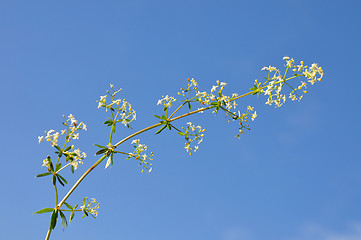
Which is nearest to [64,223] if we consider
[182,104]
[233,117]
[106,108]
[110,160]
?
[110,160]

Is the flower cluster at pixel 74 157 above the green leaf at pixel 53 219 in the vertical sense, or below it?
above

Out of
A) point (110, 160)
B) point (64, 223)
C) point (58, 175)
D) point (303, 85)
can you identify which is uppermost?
point (303, 85)

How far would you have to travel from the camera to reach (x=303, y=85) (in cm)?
454

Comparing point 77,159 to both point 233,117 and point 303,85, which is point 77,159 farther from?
point 303,85

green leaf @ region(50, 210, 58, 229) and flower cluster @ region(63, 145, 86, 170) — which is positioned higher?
flower cluster @ region(63, 145, 86, 170)

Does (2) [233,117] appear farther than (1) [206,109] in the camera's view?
Yes

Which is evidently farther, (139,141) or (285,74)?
(139,141)

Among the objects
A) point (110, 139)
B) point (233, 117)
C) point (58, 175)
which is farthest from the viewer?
point (233, 117)

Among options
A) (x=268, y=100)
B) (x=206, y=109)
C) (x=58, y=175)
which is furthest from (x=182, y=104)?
(x=58, y=175)

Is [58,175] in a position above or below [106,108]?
below

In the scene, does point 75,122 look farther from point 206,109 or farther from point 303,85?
point 303,85

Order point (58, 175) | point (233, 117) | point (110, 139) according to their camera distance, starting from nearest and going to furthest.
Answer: point (58, 175)
point (110, 139)
point (233, 117)

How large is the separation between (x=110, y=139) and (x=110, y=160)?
26 cm

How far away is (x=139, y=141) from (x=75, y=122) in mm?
1091
